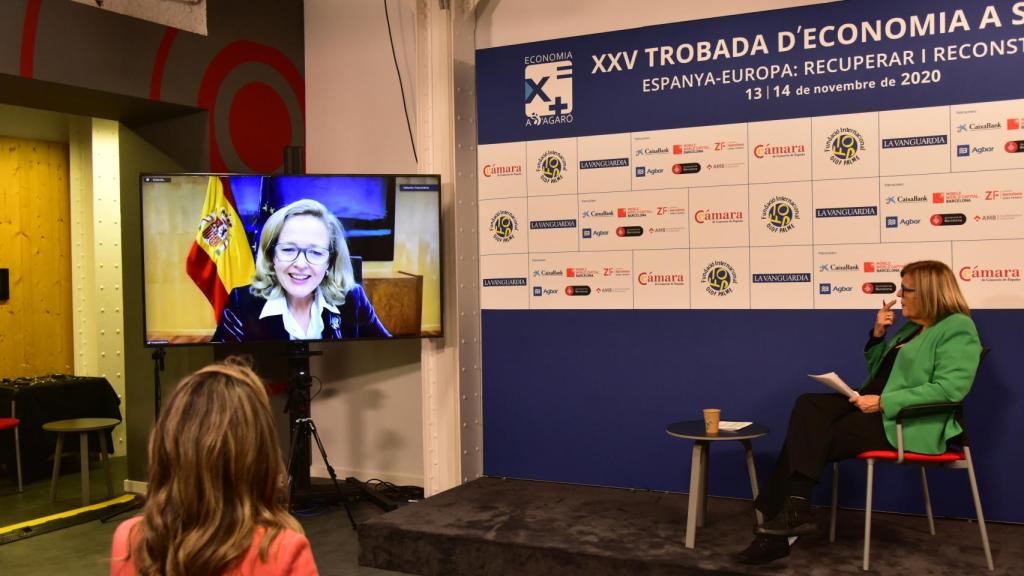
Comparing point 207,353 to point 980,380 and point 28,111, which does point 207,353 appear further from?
point 980,380

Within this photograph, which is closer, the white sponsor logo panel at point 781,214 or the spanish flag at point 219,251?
the white sponsor logo panel at point 781,214

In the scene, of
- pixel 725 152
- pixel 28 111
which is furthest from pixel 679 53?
pixel 28 111

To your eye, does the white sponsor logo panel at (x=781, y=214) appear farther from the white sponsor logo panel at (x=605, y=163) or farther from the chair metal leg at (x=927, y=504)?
the chair metal leg at (x=927, y=504)

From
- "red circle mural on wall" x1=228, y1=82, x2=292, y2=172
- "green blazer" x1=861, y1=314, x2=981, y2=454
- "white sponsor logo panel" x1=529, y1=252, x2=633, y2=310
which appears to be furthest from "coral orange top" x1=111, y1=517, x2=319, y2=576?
"red circle mural on wall" x1=228, y1=82, x2=292, y2=172

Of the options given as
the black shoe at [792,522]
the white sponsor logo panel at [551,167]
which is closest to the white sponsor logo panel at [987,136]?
the black shoe at [792,522]

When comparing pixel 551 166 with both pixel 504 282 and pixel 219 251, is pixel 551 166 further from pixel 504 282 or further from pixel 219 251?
pixel 219 251

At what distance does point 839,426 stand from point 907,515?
3.02 feet

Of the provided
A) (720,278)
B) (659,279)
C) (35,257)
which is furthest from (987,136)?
(35,257)

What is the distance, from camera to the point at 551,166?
16.8 feet

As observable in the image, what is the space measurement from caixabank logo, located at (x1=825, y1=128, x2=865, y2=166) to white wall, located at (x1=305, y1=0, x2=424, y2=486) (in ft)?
8.13

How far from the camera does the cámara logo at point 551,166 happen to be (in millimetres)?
5090

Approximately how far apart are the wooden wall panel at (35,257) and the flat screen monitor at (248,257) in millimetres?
2876

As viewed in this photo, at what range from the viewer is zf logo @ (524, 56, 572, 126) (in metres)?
5.11

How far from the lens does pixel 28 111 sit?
21.0 feet
